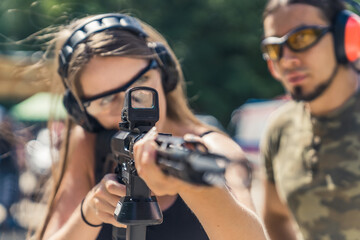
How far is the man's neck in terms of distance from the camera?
224 cm

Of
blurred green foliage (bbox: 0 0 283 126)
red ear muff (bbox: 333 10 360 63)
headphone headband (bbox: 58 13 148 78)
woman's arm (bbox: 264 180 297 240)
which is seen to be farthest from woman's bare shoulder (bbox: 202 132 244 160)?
blurred green foliage (bbox: 0 0 283 126)

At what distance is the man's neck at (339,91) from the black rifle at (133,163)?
1.08 m

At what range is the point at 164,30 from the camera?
10117mm

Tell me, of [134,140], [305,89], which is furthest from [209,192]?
[305,89]

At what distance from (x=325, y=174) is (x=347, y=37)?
24.1 inches

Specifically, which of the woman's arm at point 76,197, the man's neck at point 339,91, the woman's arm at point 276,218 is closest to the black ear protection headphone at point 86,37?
the woman's arm at point 76,197

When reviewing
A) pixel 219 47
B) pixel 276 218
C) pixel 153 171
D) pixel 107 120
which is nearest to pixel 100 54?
pixel 107 120

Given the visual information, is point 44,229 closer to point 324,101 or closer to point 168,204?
point 168,204

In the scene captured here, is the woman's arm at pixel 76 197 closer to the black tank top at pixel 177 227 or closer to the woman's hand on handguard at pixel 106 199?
the woman's hand on handguard at pixel 106 199

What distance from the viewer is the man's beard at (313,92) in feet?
7.26

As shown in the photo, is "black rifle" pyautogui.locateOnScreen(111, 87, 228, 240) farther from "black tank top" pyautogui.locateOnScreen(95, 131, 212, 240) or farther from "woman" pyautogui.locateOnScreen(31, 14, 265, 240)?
"black tank top" pyautogui.locateOnScreen(95, 131, 212, 240)

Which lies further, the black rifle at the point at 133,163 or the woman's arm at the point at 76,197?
the woman's arm at the point at 76,197

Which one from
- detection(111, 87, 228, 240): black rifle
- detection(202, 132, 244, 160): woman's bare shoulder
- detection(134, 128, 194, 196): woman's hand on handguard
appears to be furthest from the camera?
detection(202, 132, 244, 160): woman's bare shoulder

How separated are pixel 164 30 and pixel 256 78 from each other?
2.31m
